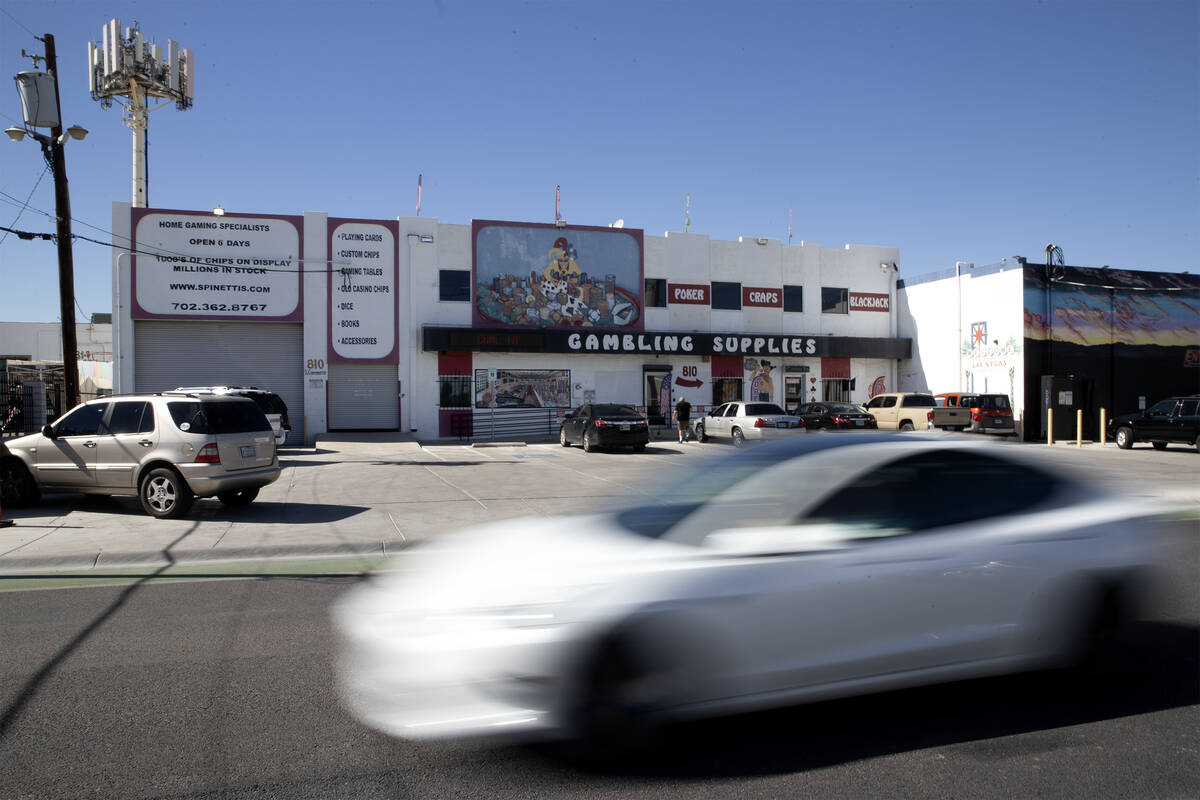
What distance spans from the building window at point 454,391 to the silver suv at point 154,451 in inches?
703

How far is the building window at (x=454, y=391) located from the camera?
30.0m

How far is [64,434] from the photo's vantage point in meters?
11.8

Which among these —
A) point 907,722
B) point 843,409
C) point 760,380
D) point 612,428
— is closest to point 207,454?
point 907,722

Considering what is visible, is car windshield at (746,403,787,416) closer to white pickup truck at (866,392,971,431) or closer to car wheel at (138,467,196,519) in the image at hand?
white pickup truck at (866,392,971,431)

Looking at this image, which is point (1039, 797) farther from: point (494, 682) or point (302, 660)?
point (302, 660)

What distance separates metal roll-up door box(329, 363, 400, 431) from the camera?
29156 mm

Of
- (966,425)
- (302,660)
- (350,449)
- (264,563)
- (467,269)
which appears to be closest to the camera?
(302,660)

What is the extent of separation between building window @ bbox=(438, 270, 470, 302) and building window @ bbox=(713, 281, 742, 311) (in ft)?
34.4

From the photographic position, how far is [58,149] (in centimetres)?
1534

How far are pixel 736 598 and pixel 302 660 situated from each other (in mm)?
3143

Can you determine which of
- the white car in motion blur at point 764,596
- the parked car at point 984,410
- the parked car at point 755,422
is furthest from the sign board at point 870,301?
the white car in motion blur at point 764,596

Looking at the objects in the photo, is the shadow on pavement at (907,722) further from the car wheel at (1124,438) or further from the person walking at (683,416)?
the car wheel at (1124,438)

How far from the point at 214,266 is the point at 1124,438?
31.1 metres

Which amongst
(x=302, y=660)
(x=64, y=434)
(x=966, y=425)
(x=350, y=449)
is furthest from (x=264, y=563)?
(x=966, y=425)
